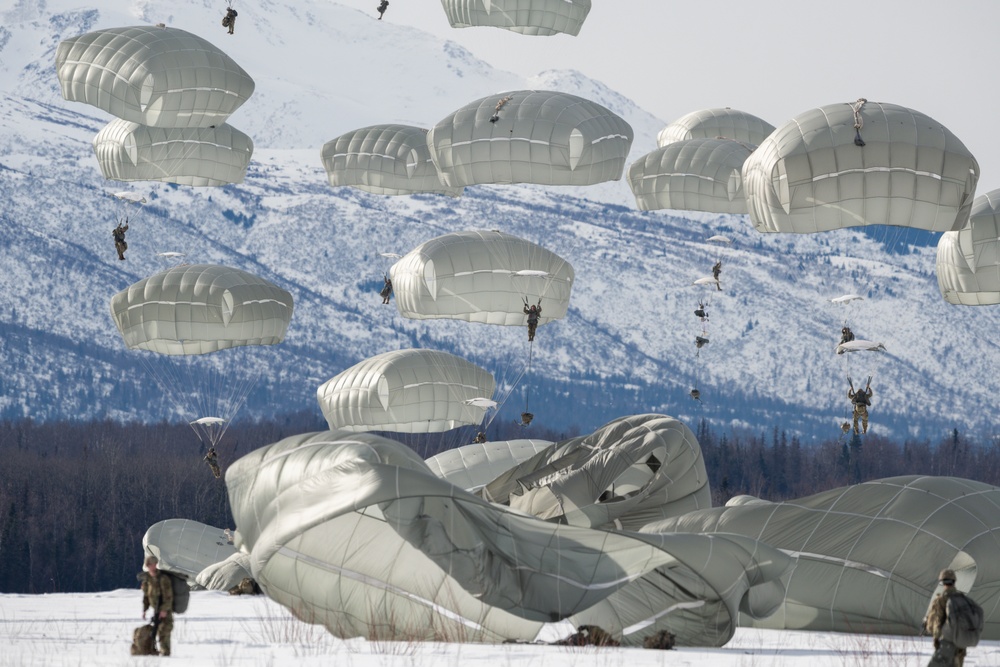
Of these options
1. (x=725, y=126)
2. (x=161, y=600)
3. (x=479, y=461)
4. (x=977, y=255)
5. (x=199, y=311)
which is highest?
(x=725, y=126)

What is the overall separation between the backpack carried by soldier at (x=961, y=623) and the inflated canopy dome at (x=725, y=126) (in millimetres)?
35020

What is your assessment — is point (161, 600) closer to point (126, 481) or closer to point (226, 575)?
point (226, 575)

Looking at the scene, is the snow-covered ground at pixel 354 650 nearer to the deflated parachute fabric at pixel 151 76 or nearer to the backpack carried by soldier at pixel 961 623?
the backpack carried by soldier at pixel 961 623

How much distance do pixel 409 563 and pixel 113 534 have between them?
4162 inches

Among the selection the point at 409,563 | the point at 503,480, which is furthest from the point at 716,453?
the point at 409,563

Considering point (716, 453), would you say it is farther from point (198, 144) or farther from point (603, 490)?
point (603, 490)

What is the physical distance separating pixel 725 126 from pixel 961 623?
36244mm

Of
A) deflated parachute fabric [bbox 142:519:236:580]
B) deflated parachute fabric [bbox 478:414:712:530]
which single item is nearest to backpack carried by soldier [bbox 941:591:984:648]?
deflated parachute fabric [bbox 478:414:712:530]

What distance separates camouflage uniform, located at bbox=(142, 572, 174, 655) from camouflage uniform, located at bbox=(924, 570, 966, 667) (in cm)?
898

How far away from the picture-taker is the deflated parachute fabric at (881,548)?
2564 cm

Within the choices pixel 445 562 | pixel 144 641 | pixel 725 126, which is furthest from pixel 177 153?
pixel 144 641

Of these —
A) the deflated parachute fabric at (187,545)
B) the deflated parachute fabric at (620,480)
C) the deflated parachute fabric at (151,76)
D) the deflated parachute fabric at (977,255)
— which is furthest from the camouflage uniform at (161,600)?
the deflated parachute fabric at (187,545)

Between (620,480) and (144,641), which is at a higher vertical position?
(144,641)

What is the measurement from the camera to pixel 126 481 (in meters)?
138
